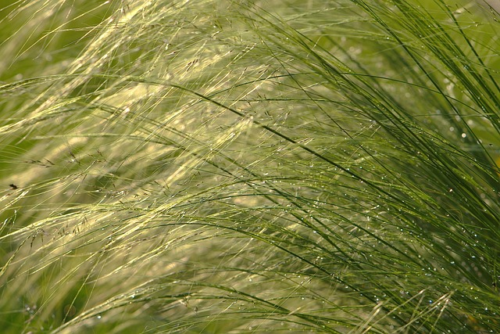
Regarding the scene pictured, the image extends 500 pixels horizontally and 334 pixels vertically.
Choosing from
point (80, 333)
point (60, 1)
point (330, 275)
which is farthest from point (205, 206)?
point (80, 333)

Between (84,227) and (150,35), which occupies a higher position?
(150,35)

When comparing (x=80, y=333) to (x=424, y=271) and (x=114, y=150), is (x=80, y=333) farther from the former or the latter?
(x=424, y=271)

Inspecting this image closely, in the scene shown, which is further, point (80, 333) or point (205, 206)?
point (80, 333)

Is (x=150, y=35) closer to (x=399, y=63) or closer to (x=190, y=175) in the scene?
(x=190, y=175)

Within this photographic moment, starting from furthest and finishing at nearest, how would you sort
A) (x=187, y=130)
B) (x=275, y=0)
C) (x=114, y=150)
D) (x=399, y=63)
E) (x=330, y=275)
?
(x=275, y=0)
(x=399, y=63)
(x=114, y=150)
(x=187, y=130)
(x=330, y=275)

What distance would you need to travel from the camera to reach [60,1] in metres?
1.16

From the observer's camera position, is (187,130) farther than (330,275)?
Yes

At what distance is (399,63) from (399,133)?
0.68m

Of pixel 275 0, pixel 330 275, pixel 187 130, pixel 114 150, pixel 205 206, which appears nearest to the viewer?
pixel 330 275

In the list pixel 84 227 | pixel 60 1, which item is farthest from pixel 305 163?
pixel 60 1

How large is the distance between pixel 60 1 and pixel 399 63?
3.01 ft

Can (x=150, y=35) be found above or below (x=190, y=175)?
above

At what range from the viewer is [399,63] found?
5.79 feet

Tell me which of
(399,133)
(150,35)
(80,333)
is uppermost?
(150,35)
